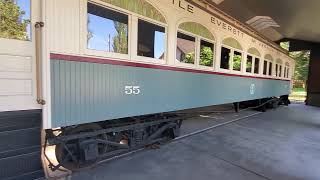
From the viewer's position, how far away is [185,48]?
5.07m

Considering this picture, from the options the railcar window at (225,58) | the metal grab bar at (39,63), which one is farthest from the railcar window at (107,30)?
the railcar window at (225,58)

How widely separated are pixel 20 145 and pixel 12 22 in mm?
1334

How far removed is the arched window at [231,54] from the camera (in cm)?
653

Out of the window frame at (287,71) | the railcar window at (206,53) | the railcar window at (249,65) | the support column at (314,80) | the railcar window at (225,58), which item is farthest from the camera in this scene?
the support column at (314,80)

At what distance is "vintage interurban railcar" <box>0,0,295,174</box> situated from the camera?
2822 mm

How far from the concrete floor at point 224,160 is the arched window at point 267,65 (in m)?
3.99

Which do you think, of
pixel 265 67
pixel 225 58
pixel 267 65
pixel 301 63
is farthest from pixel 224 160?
pixel 301 63

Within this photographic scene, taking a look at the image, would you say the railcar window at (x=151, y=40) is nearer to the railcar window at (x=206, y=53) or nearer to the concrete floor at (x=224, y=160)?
the railcar window at (x=206, y=53)

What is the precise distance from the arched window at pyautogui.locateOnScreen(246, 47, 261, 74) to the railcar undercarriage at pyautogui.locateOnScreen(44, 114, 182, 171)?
4.44 m

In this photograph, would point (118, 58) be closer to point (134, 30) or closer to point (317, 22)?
Answer: point (134, 30)

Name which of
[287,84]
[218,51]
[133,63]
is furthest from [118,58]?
[287,84]

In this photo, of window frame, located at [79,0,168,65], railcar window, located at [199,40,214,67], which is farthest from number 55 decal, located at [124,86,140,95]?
railcar window, located at [199,40,214,67]

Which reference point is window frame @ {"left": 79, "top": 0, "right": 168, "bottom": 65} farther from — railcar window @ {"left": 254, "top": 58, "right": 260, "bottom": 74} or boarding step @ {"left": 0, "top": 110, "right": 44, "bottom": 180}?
railcar window @ {"left": 254, "top": 58, "right": 260, "bottom": 74}

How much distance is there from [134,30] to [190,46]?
1.67 metres
